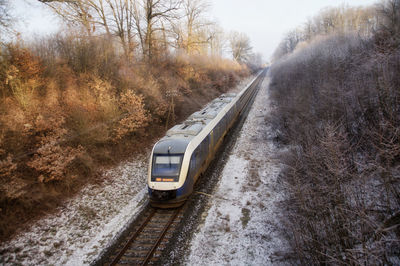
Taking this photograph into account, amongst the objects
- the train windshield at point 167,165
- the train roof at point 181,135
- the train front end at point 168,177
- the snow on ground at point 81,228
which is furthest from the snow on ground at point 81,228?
the train roof at point 181,135

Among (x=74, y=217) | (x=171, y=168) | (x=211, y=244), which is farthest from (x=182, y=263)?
(x=74, y=217)

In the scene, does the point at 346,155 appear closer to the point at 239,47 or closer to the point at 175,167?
the point at 175,167

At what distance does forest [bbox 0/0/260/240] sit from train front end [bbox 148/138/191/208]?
173 inches

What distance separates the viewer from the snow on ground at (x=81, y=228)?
7.04 metres

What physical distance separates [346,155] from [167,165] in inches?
286

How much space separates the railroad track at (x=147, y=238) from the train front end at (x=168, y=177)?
0.39 meters

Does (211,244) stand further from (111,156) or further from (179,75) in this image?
(179,75)

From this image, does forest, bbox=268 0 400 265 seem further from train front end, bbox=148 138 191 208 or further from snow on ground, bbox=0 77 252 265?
snow on ground, bbox=0 77 252 265

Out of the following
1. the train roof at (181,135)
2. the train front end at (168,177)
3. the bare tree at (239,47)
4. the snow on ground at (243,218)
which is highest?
the bare tree at (239,47)

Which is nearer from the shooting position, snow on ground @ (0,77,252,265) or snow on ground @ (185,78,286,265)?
snow on ground @ (185,78,286,265)

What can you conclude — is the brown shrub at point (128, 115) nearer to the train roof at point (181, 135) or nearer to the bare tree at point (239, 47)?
the train roof at point (181, 135)

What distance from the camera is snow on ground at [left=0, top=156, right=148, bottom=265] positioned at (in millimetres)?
7035

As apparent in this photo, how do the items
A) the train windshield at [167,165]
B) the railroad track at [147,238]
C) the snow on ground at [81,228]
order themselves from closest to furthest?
the railroad track at [147,238], the snow on ground at [81,228], the train windshield at [167,165]

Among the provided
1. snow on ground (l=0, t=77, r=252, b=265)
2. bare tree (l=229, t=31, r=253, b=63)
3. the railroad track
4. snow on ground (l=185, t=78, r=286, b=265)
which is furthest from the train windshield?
bare tree (l=229, t=31, r=253, b=63)
